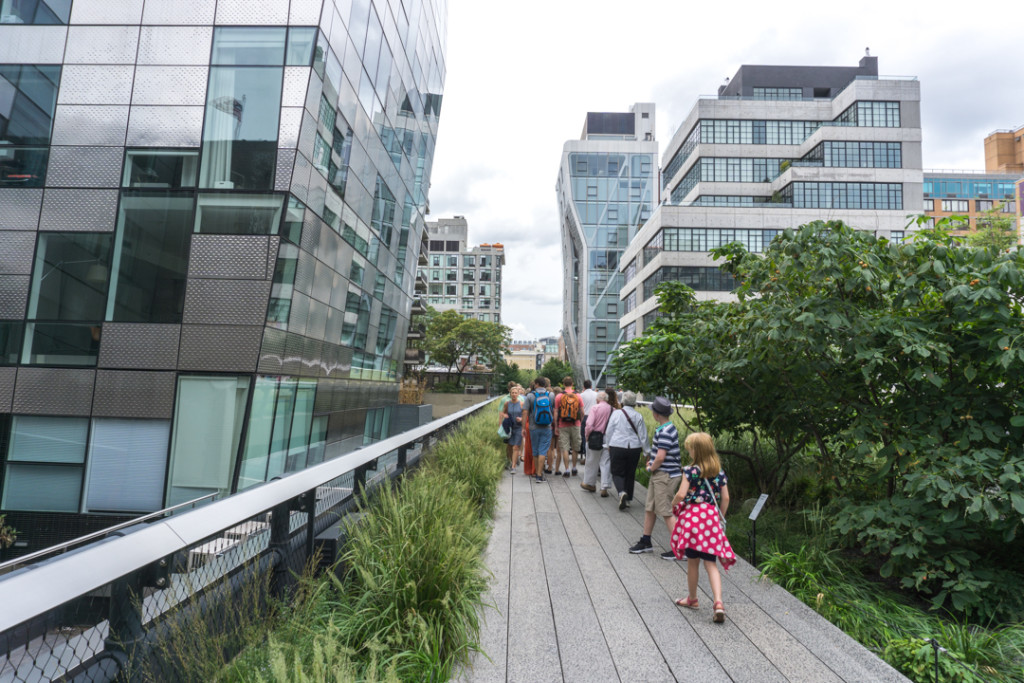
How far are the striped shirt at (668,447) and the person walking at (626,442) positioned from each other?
1796 millimetres

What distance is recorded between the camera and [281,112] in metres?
13.3

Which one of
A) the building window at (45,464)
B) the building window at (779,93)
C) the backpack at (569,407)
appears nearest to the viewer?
the backpack at (569,407)

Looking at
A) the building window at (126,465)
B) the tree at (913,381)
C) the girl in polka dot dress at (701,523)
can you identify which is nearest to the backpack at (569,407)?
the tree at (913,381)

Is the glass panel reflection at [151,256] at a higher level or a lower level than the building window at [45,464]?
higher

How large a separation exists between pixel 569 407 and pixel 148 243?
10.1m

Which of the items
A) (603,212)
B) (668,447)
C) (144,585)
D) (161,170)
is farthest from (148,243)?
(603,212)

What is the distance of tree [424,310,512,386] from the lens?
61.2 m

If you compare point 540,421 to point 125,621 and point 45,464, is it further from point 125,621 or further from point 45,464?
point 45,464

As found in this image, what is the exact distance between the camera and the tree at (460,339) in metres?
61.2

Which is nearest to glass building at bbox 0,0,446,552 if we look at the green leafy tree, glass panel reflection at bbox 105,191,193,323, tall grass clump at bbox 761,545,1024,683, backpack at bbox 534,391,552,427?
glass panel reflection at bbox 105,191,193,323

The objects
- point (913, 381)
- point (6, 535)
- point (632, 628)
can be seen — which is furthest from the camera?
point (6, 535)

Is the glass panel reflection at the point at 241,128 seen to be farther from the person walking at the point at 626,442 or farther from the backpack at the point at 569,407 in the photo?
the person walking at the point at 626,442

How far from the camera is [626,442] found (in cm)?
857

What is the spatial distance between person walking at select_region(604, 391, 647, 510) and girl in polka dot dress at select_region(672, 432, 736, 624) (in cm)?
316
